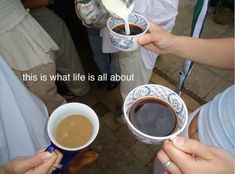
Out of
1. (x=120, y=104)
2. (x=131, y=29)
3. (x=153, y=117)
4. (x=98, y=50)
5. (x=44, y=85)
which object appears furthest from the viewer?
(x=120, y=104)

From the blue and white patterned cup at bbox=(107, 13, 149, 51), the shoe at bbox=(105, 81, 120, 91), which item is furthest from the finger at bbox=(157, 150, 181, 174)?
the shoe at bbox=(105, 81, 120, 91)

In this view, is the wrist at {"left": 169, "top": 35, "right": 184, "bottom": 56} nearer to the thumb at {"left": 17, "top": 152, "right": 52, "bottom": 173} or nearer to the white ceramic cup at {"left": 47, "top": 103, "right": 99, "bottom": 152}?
the white ceramic cup at {"left": 47, "top": 103, "right": 99, "bottom": 152}

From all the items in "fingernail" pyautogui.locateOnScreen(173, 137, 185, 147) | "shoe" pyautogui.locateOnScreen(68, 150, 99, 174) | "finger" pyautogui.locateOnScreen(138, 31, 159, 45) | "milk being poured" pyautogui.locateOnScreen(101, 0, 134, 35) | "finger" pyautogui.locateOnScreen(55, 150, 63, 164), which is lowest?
"shoe" pyautogui.locateOnScreen(68, 150, 99, 174)

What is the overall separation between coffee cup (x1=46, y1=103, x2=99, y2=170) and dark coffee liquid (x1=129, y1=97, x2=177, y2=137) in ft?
0.48

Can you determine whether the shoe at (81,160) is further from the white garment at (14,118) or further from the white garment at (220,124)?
the white garment at (220,124)

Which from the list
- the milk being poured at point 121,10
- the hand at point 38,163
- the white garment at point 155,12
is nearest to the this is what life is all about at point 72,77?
the white garment at point 155,12

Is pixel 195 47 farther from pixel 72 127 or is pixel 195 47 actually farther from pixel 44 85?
pixel 44 85

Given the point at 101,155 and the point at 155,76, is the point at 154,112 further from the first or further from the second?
the point at 155,76

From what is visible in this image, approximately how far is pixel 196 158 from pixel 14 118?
0.88 metres

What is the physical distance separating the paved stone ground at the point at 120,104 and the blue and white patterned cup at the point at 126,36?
1042mm

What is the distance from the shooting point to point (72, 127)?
0.90 meters

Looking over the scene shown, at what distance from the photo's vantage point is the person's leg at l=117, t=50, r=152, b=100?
1.70m

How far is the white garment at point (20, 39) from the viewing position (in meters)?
1.43

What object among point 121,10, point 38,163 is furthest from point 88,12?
point 38,163
